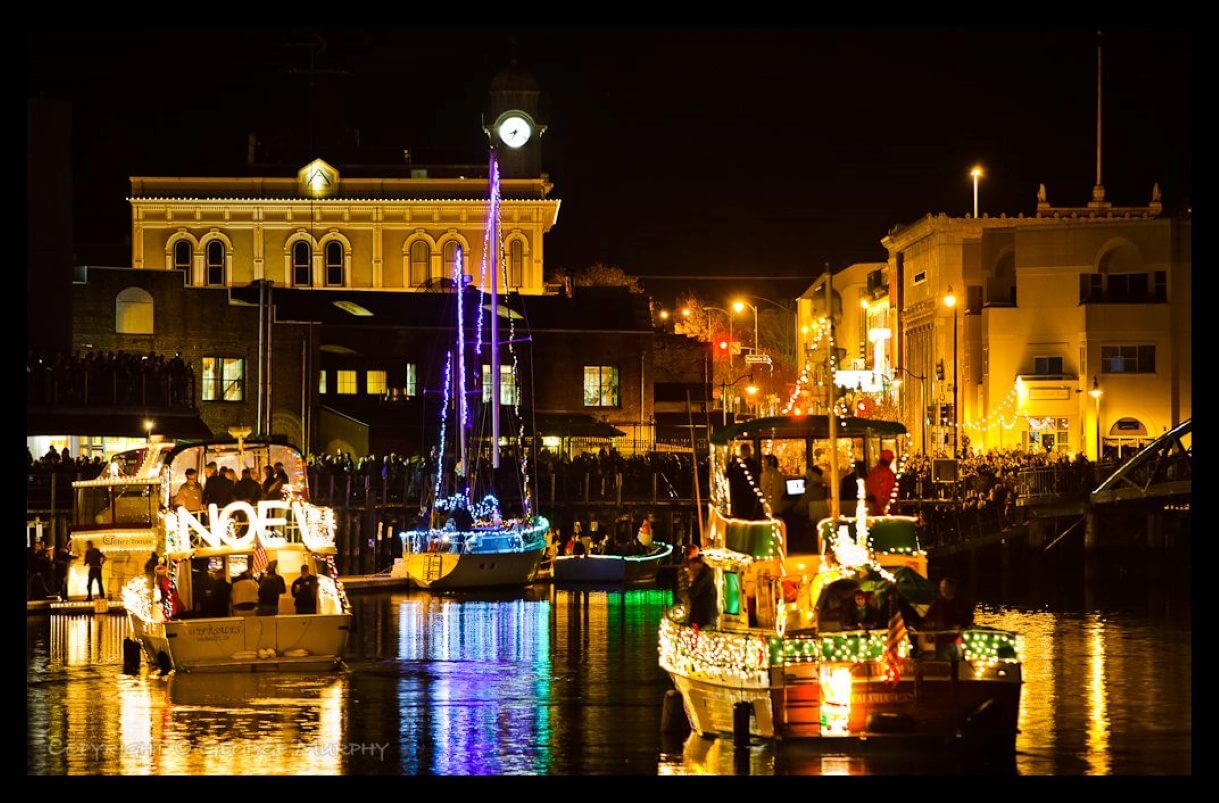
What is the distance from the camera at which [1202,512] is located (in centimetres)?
2447

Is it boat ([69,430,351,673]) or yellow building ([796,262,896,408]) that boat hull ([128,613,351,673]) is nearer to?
boat ([69,430,351,673])

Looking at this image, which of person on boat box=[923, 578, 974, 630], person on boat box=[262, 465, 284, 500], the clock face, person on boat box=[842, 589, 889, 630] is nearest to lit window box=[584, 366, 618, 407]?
the clock face

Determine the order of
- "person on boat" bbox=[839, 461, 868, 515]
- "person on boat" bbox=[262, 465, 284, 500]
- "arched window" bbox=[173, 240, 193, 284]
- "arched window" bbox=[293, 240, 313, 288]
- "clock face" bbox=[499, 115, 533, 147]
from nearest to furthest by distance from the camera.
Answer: "person on boat" bbox=[839, 461, 868, 515], "person on boat" bbox=[262, 465, 284, 500], "arched window" bbox=[173, 240, 193, 284], "arched window" bbox=[293, 240, 313, 288], "clock face" bbox=[499, 115, 533, 147]

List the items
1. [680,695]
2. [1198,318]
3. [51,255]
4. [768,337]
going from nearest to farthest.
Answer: [1198,318] → [680,695] → [51,255] → [768,337]

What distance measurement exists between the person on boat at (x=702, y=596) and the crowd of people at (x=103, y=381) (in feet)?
109

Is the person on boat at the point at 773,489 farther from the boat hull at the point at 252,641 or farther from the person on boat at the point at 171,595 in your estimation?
the person on boat at the point at 171,595

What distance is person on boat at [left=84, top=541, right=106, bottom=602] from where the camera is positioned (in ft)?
177

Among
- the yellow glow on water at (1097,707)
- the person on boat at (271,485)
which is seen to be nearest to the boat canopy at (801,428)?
the yellow glow on water at (1097,707)

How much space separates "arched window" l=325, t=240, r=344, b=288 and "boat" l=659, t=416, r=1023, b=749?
285 feet

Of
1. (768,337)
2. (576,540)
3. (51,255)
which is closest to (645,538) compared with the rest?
(576,540)

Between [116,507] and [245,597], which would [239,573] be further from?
[116,507]

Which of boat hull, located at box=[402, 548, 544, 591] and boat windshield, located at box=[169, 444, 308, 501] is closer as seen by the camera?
boat windshield, located at box=[169, 444, 308, 501]

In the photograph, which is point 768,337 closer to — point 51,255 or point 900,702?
point 51,255

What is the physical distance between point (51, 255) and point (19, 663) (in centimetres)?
4335
